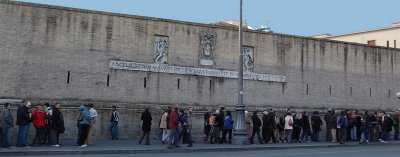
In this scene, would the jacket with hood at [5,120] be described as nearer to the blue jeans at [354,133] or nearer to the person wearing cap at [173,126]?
the person wearing cap at [173,126]

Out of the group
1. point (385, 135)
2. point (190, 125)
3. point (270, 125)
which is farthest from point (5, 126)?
point (385, 135)

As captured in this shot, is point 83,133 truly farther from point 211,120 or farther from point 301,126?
→ point 301,126

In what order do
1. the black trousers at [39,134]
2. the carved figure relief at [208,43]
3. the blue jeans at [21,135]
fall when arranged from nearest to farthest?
the blue jeans at [21,135]
the black trousers at [39,134]
the carved figure relief at [208,43]

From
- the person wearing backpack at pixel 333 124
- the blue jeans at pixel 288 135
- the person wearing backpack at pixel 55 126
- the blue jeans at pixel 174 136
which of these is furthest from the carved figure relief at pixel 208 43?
the person wearing backpack at pixel 55 126

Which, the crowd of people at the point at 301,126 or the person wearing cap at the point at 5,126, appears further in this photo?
the crowd of people at the point at 301,126

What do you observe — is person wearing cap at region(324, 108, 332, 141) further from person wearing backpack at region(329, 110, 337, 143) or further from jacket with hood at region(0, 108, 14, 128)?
jacket with hood at region(0, 108, 14, 128)

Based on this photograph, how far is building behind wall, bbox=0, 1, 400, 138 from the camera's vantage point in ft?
72.0

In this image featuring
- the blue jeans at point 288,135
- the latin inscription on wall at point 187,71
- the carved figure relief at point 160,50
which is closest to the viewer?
the latin inscription on wall at point 187,71

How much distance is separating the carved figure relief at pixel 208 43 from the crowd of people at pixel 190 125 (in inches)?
143

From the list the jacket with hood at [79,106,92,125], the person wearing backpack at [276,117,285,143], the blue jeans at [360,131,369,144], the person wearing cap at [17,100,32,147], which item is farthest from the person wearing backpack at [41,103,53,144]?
the blue jeans at [360,131,369,144]

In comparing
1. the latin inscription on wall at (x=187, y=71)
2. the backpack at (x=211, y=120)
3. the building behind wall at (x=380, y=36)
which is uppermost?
the building behind wall at (x=380, y=36)

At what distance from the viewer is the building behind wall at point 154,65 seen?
72.0 ft

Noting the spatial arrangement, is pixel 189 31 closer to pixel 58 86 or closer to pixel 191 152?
pixel 58 86

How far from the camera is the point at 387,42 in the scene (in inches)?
1816
